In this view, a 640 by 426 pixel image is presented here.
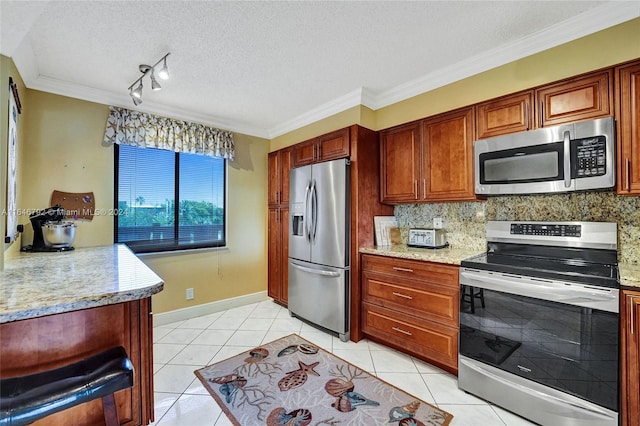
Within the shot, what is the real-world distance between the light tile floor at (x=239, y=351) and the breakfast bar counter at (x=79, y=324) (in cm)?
59

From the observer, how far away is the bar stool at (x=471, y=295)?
6.25 feet

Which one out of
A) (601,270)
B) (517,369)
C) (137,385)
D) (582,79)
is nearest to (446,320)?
(517,369)

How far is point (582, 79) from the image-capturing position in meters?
1.79

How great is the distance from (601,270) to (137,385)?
2633 millimetres

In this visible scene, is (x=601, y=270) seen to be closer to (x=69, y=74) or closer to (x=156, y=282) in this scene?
(x=156, y=282)

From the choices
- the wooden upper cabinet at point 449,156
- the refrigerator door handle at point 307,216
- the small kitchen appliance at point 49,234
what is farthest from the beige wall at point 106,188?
the wooden upper cabinet at point 449,156

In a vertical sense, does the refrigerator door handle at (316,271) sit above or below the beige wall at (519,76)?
below

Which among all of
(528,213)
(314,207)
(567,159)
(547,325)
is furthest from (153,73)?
(547,325)

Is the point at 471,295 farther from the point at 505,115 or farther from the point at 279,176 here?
the point at 279,176

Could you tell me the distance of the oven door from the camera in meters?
1.48

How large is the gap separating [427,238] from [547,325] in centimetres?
110

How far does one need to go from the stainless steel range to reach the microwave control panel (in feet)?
1.28

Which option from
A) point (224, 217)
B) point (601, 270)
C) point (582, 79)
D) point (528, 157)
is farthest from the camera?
point (224, 217)

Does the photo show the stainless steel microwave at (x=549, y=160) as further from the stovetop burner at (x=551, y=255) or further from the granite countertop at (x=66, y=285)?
the granite countertop at (x=66, y=285)
